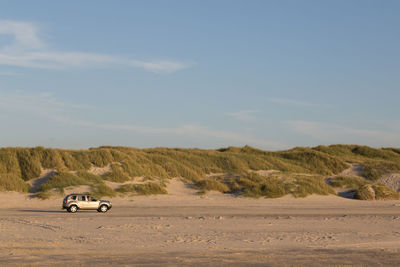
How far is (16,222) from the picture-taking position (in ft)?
91.6

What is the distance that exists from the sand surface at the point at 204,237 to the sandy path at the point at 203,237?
0.09 feet

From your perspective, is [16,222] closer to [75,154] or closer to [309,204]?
[309,204]

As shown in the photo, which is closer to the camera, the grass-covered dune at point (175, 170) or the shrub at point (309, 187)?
the grass-covered dune at point (175, 170)

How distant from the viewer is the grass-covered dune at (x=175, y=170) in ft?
158

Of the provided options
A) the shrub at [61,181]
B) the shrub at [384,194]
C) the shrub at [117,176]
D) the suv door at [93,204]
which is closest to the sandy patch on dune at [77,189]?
the shrub at [61,181]

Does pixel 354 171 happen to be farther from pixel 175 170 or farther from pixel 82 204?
pixel 82 204

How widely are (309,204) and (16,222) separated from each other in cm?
2420

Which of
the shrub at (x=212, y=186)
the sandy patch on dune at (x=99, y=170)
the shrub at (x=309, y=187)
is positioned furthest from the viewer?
the sandy patch on dune at (x=99, y=170)

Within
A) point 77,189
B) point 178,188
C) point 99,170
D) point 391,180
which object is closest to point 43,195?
point 77,189

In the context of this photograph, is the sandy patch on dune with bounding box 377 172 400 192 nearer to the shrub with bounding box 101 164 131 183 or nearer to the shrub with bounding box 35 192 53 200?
the shrub with bounding box 101 164 131 183

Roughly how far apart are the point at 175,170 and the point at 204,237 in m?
32.8

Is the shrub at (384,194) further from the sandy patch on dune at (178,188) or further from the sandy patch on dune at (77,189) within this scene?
the sandy patch on dune at (77,189)

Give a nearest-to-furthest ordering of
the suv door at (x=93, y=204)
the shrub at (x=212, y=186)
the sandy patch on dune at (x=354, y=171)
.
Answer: the suv door at (x=93, y=204), the shrub at (x=212, y=186), the sandy patch on dune at (x=354, y=171)

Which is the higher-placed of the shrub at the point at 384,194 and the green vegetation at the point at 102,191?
the green vegetation at the point at 102,191
